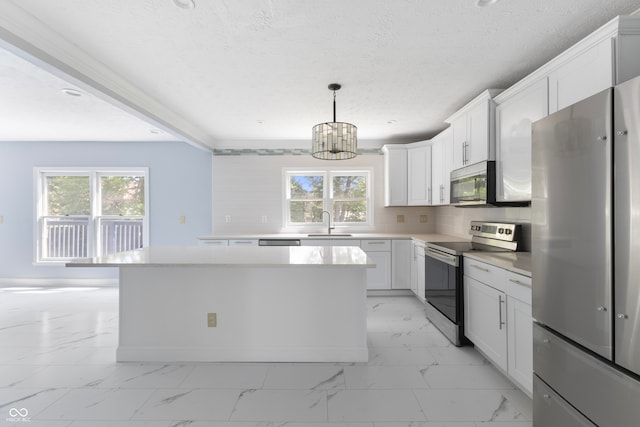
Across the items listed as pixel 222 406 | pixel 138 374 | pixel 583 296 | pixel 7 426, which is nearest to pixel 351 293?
pixel 222 406

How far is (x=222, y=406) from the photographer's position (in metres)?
1.88

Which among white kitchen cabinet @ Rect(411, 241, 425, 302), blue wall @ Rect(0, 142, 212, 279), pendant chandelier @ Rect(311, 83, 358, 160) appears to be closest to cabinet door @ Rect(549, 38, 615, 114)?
pendant chandelier @ Rect(311, 83, 358, 160)

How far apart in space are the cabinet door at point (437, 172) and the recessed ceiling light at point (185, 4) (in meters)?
3.16

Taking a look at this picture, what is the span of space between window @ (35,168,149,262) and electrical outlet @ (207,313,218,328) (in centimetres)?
334

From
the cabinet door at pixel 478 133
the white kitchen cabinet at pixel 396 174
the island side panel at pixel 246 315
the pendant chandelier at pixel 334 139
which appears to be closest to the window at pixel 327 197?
the white kitchen cabinet at pixel 396 174

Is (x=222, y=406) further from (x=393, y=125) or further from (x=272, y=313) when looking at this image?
(x=393, y=125)

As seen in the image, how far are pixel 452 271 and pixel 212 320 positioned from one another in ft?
6.94

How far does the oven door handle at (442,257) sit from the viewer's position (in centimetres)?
272

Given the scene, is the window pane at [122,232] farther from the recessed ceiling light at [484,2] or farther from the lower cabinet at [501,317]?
the recessed ceiling light at [484,2]

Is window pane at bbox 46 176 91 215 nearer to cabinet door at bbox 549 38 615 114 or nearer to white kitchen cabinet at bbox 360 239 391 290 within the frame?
white kitchen cabinet at bbox 360 239 391 290

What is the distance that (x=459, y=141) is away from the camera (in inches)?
131

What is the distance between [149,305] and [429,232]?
4.02 meters

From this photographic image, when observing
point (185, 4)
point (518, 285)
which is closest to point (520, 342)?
point (518, 285)

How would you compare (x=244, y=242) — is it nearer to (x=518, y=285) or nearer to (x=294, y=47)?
(x=294, y=47)
